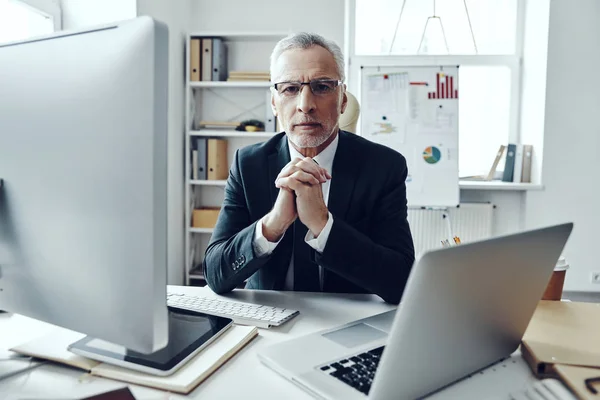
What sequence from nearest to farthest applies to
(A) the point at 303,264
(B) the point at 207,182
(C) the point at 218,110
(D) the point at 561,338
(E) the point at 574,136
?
(D) the point at 561,338, (A) the point at 303,264, (E) the point at 574,136, (B) the point at 207,182, (C) the point at 218,110

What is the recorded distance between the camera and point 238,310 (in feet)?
3.24

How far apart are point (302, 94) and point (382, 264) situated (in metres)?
0.52

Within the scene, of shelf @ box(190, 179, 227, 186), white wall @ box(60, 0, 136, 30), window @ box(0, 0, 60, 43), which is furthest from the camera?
shelf @ box(190, 179, 227, 186)

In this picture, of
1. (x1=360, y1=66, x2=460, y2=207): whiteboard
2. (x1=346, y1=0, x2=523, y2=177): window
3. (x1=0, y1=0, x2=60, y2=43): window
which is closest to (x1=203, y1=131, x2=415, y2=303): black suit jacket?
(x1=0, y1=0, x2=60, y2=43): window

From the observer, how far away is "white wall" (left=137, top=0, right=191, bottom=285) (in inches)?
131

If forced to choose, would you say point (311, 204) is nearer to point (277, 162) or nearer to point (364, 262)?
point (364, 262)

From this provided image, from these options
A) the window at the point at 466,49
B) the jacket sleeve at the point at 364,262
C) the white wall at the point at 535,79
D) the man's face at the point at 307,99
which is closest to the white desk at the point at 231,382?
the jacket sleeve at the point at 364,262

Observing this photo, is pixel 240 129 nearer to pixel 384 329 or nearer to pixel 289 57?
pixel 289 57

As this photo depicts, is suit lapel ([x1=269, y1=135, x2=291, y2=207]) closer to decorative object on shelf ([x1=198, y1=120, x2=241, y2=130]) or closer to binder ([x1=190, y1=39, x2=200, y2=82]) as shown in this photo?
decorative object on shelf ([x1=198, y1=120, x2=241, y2=130])

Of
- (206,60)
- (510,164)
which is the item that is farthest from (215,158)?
(510,164)

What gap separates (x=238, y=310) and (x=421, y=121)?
268 cm

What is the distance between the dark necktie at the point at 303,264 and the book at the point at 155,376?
0.44 meters

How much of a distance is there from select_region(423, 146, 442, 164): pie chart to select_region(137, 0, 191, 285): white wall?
5.96ft

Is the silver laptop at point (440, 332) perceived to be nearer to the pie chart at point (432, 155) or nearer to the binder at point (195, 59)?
the pie chart at point (432, 155)
